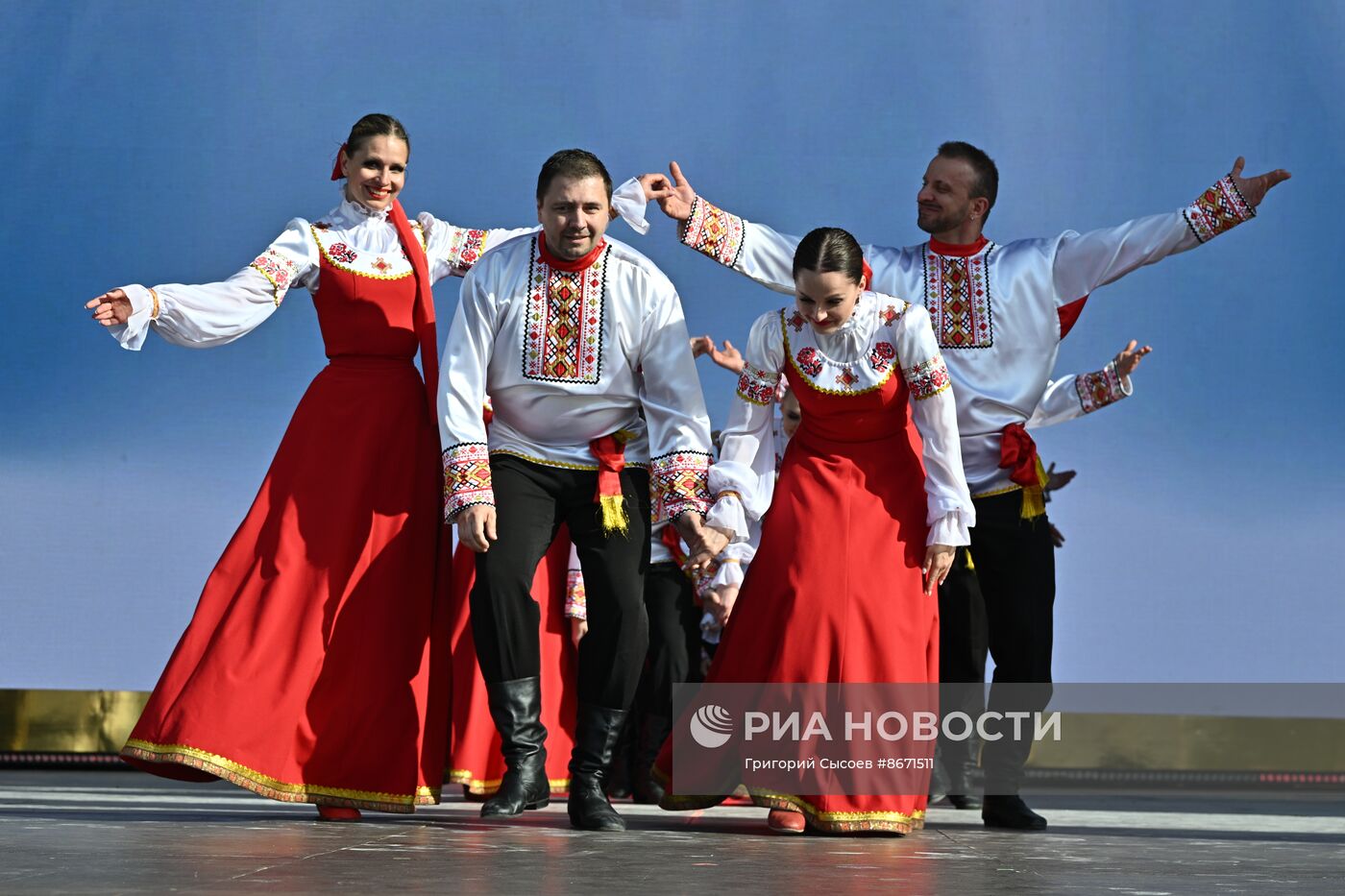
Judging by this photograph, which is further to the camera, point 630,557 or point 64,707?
point 64,707

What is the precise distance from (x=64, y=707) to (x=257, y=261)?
2.88m

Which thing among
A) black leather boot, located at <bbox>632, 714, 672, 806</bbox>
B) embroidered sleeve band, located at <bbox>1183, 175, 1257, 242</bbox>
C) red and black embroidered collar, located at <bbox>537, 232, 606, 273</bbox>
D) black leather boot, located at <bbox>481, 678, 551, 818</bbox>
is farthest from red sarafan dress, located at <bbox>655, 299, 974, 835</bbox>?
black leather boot, located at <bbox>632, 714, 672, 806</bbox>

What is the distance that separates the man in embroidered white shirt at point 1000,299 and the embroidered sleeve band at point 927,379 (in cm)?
46

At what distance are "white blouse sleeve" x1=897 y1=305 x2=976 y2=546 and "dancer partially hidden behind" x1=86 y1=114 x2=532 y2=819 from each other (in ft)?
3.35

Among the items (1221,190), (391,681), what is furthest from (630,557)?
(1221,190)

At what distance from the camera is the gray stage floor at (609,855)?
2.36 m

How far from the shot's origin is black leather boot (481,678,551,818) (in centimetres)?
345

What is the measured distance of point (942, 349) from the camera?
13.4 feet

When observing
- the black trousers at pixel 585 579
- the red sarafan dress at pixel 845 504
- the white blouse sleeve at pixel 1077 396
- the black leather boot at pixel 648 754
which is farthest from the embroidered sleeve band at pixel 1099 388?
the black trousers at pixel 585 579

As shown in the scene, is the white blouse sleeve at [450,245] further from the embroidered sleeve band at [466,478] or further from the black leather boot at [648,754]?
the black leather boot at [648,754]

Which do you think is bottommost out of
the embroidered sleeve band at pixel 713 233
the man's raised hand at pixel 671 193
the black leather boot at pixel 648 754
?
the black leather boot at pixel 648 754

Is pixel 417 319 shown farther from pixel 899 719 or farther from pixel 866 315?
pixel 899 719

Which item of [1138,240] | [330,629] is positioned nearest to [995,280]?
[1138,240]

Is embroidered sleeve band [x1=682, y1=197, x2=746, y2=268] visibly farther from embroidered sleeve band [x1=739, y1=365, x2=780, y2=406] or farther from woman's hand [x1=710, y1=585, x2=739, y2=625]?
woman's hand [x1=710, y1=585, x2=739, y2=625]
